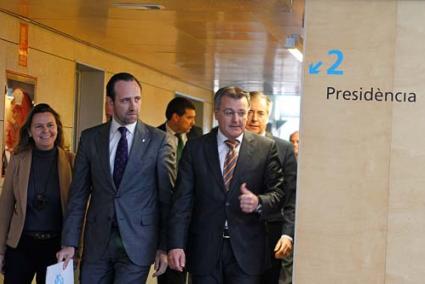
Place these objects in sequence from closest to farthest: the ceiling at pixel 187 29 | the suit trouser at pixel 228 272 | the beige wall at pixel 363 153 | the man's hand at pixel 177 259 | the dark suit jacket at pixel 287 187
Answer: the beige wall at pixel 363 153
the man's hand at pixel 177 259
the suit trouser at pixel 228 272
the dark suit jacket at pixel 287 187
the ceiling at pixel 187 29

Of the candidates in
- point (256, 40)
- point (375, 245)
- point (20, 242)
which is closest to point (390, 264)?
point (375, 245)

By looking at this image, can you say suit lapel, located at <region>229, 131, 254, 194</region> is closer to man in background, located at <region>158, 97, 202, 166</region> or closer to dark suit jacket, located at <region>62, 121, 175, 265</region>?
dark suit jacket, located at <region>62, 121, 175, 265</region>

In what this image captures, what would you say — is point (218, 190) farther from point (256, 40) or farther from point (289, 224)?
point (256, 40)

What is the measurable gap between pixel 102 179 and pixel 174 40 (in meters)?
5.75

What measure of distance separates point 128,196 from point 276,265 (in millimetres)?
1363

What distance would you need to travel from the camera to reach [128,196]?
227 inches

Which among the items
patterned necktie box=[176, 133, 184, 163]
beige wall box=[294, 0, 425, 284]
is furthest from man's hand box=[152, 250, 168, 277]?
patterned necktie box=[176, 133, 184, 163]

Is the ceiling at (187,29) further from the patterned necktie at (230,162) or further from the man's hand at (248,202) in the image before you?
the man's hand at (248,202)

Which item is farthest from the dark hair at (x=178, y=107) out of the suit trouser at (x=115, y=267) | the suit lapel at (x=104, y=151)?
the suit trouser at (x=115, y=267)

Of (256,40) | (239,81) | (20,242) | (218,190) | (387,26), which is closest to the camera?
(387,26)

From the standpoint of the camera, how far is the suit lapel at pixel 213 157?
18.8ft

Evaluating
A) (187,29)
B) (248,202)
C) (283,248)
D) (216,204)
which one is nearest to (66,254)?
(216,204)

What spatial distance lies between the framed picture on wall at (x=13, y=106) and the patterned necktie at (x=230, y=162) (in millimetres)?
4352

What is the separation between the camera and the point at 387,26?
429 cm
